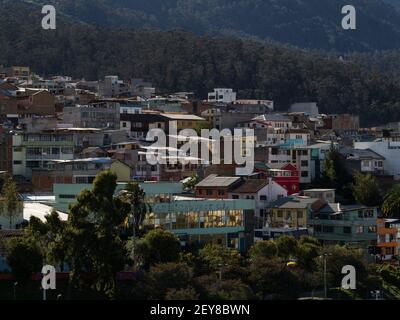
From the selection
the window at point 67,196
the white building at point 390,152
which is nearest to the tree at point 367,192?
the white building at point 390,152

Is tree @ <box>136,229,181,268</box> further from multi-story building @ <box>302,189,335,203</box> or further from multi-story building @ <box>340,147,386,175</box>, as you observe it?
multi-story building @ <box>340,147,386,175</box>

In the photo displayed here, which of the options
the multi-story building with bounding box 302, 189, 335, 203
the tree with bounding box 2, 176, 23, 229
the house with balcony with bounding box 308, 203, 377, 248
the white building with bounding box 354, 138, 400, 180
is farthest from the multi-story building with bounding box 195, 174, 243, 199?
the white building with bounding box 354, 138, 400, 180

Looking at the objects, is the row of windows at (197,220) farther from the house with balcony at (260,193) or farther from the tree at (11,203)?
the tree at (11,203)

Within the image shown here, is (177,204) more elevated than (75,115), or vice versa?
(75,115)

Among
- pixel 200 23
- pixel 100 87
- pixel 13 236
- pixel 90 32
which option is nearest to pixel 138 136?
pixel 100 87

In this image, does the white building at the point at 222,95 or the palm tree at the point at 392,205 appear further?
the white building at the point at 222,95

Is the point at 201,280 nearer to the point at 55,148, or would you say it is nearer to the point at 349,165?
the point at 55,148
